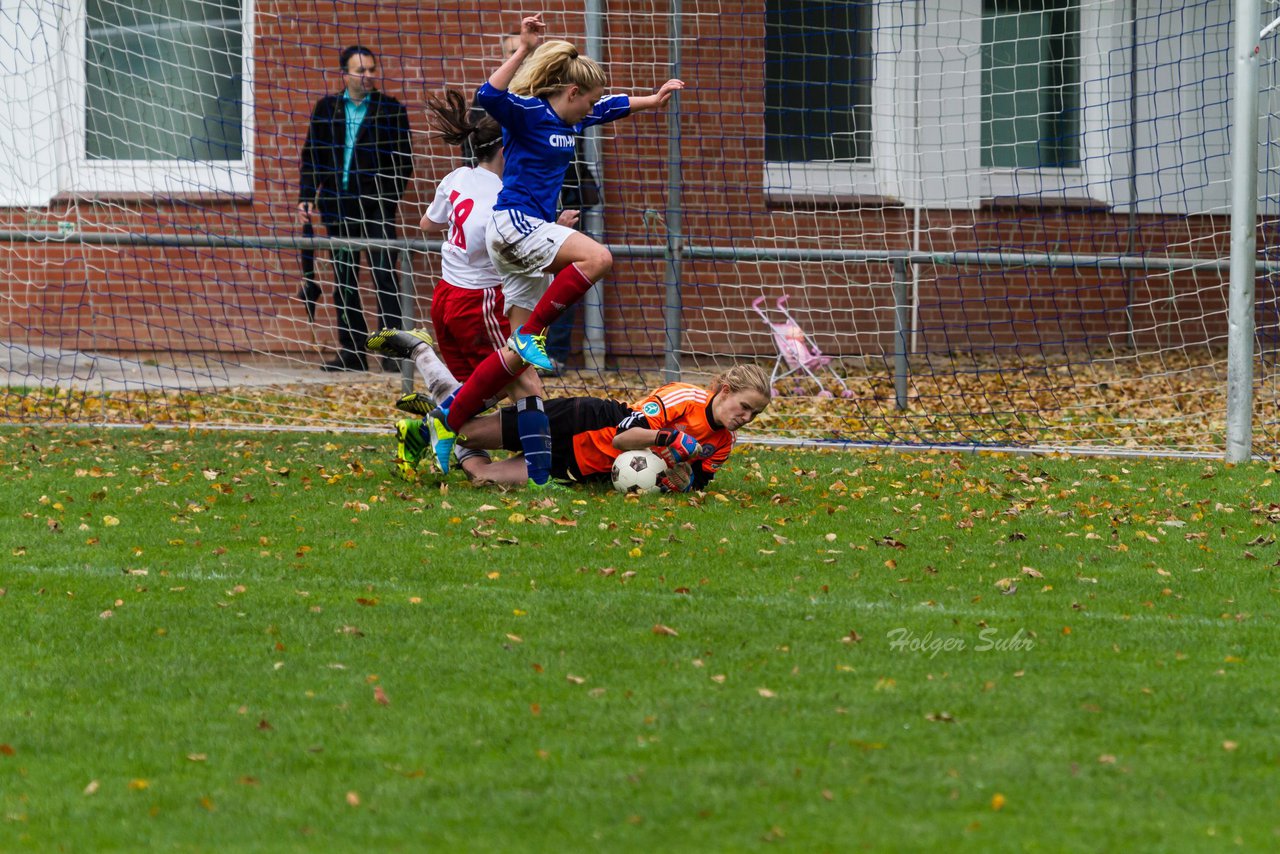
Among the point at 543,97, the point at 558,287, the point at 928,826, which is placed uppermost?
the point at 543,97

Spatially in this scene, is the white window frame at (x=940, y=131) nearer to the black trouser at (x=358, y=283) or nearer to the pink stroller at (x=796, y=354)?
the pink stroller at (x=796, y=354)

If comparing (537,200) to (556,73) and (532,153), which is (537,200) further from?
(556,73)

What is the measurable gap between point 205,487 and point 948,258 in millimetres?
4538

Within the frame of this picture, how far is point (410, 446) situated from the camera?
23.4ft

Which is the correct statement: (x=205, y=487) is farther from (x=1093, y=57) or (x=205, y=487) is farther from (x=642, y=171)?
(x=1093, y=57)

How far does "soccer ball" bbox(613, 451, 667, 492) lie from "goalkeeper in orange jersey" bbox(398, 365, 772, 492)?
4 centimetres

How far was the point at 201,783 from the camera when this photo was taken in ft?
10.7

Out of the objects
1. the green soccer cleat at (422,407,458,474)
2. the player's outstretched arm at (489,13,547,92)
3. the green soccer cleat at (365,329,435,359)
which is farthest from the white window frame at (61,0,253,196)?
the green soccer cleat at (422,407,458,474)

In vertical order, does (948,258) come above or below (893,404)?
above

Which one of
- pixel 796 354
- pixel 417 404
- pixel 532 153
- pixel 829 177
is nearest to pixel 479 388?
pixel 417 404

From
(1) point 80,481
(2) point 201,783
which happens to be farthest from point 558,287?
(2) point 201,783

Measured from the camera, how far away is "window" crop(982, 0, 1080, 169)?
1140 cm

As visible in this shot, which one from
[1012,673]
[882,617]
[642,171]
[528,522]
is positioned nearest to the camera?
[1012,673]

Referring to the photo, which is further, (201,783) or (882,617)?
(882,617)
